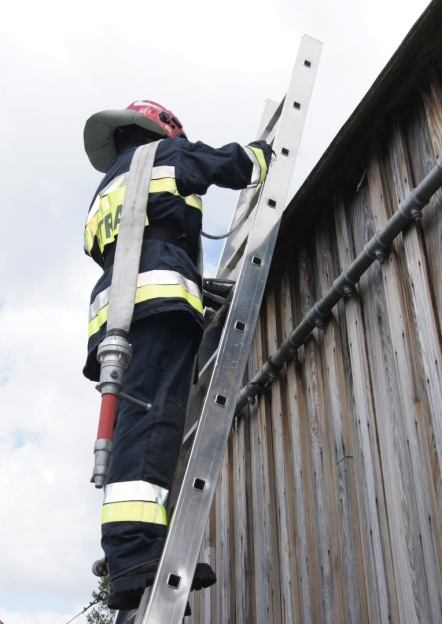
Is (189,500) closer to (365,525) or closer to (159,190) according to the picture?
(365,525)

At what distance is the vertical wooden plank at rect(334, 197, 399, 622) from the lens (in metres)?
2.85

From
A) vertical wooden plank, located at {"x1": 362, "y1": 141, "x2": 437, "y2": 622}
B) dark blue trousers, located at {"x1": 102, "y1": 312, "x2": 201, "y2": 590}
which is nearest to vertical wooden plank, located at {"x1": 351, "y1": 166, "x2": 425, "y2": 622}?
vertical wooden plank, located at {"x1": 362, "y1": 141, "x2": 437, "y2": 622}

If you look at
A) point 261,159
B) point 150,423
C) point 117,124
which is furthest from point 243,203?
point 150,423

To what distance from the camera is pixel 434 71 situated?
3.27 meters

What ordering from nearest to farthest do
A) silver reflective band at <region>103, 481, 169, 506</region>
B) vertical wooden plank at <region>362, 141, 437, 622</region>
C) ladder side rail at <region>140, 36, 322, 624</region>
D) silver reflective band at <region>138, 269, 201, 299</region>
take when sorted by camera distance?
ladder side rail at <region>140, 36, 322, 624</region> < silver reflective band at <region>103, 481, 169, 506</region> < vertical wooden plank at <region>362, 141, 437, 622</region> < silver reflective band at <region>138, 269, 201, 299</region>

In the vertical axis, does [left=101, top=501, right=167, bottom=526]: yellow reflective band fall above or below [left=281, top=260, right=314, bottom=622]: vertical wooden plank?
below

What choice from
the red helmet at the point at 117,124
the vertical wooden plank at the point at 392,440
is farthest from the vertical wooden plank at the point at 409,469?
the red helmet at the point at 117,124

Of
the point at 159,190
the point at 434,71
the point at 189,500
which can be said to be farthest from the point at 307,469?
the point at 434,71

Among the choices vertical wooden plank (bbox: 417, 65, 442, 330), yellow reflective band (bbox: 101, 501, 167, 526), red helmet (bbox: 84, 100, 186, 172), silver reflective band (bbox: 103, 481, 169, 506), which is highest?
red helmet (bbox: 84, 100, 186, 172)

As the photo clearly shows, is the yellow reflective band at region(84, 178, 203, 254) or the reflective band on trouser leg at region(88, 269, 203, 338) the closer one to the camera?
the reflective band on trouser leg at region(88, 269, 203, 338)

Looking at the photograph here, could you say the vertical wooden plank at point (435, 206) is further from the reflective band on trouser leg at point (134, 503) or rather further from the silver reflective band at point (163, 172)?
the reflective band on trouser leg at point (134, 503)

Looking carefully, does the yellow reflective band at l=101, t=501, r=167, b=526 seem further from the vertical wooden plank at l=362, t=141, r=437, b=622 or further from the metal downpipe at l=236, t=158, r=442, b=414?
the metal downpipe at l=236, t=158, r=442, b=414

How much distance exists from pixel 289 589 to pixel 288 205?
6.27 ft

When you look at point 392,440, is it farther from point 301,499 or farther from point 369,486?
point 301,499
